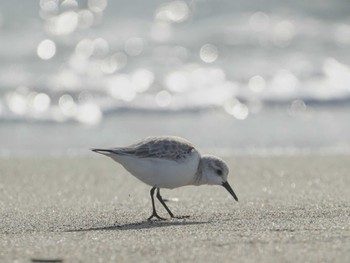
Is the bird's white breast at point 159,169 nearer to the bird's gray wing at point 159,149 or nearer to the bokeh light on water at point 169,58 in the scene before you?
the bird's gray wing at point 159,149

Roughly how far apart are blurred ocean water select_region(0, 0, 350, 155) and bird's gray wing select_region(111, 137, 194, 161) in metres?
4.09

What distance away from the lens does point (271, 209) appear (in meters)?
5.68

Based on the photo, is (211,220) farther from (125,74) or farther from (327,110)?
(125,74)

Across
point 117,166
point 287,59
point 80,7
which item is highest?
point 80,7

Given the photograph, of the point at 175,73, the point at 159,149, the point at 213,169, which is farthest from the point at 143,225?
the point at 175,73

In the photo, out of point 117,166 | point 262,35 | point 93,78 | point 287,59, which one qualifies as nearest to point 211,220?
point 117,166

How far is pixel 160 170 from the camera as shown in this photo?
5.32 metres

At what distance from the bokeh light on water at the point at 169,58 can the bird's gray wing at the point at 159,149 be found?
215 inches

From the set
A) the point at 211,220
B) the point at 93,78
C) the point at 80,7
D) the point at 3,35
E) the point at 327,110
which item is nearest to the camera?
the point at 211,220

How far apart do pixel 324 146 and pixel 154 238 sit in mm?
5263

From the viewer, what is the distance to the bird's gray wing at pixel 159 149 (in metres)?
5.31

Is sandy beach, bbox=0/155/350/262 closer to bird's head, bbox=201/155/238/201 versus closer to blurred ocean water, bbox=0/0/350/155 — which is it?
bird's head, bbox=201/155/238/201

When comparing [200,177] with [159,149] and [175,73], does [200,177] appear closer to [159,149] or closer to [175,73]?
[159,149]

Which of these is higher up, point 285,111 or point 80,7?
point 80,7
